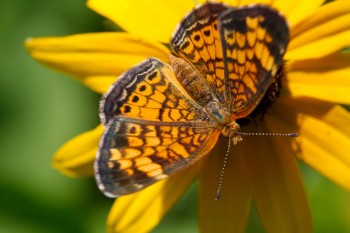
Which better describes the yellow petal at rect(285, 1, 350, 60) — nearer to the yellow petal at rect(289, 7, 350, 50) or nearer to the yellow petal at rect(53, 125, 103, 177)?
the yellow petal at rect(289, 7, 350, 50)

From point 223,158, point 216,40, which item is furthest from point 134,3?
point 223,158

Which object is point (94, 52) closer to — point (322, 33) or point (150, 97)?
point (150, 97)

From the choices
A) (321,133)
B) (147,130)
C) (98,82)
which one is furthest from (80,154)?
(321,133)

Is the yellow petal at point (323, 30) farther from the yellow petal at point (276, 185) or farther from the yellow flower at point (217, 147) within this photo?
the yellow petal at point (276, 185)

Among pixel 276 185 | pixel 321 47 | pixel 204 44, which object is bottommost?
pixel 276 185

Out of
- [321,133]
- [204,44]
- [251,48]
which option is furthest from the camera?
[321,133]

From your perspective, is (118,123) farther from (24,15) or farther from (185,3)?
(24,15)

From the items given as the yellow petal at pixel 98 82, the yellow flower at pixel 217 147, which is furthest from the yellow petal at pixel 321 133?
the yellow petal at pixel 98 82
